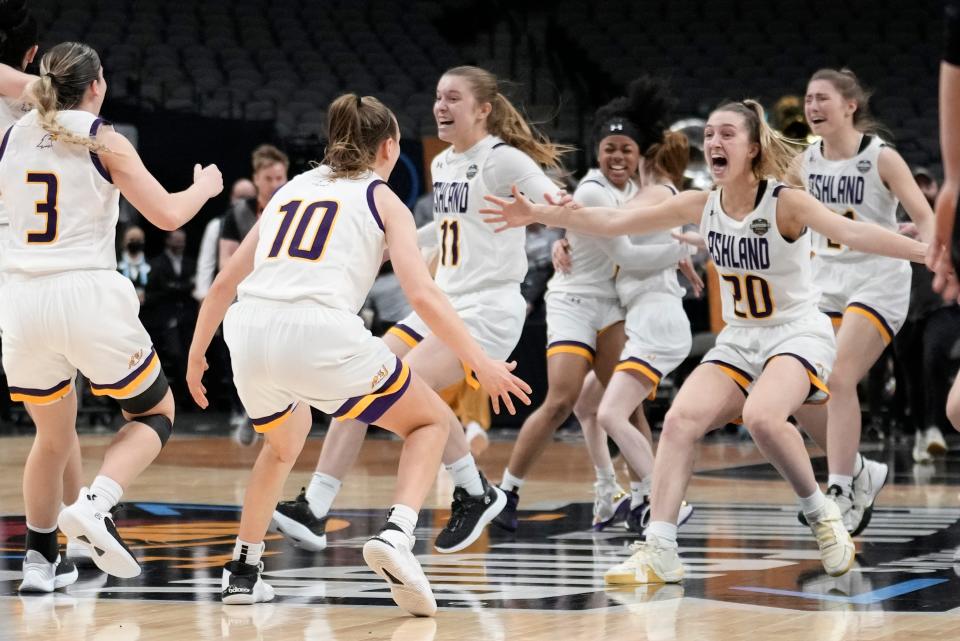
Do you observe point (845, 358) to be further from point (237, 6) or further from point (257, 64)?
point (237, 6)

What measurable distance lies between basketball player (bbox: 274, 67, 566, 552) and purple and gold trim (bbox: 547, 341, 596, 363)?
1.45ft

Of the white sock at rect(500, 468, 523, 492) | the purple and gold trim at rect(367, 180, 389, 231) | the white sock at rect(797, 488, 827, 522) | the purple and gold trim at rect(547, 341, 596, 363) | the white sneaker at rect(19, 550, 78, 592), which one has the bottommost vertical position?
the white sock at rect(500, 468, 523, 492)

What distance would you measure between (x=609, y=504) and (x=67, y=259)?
117 inches

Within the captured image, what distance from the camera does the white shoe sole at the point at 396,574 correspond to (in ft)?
13.5

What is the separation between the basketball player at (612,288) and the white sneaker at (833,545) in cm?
126

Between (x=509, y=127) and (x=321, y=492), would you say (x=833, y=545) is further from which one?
(x=509, y=127)

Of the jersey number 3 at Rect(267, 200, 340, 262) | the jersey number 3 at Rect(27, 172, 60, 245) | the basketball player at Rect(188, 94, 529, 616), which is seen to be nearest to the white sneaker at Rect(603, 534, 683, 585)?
the basketball player at Rect(188, 94, 529, 616)

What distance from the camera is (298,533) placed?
548cm

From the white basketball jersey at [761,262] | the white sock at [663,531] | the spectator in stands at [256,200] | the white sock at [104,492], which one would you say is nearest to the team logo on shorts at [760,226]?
the white basketball jersey at [761,262]

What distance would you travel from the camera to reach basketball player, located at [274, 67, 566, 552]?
5.69 m

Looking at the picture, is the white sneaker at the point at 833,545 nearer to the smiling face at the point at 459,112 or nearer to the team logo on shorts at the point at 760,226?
the team logo on shorts at the point at 760,226

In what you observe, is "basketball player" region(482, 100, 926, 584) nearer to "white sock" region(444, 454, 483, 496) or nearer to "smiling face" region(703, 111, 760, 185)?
"smiling face" region(703, 111, 760, 185)

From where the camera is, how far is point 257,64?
17609 mm

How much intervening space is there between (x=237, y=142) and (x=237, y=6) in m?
5.10
